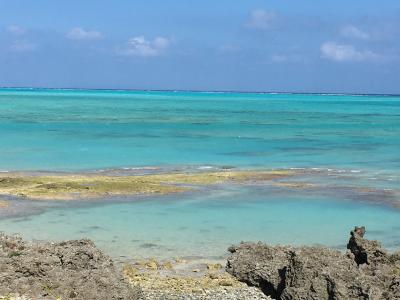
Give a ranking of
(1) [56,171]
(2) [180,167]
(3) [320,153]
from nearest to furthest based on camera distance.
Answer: (1) [56,171], (2) [180,167], (3) [320,153]

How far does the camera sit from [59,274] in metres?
14.4

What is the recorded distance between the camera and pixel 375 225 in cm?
2783

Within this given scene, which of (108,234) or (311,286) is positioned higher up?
(311,286)

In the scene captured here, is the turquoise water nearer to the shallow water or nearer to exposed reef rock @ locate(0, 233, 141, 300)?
the shallow water

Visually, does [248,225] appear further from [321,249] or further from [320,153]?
[320,153]

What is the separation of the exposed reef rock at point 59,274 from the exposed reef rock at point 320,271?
324 centimetres

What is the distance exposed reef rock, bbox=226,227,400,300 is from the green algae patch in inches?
681

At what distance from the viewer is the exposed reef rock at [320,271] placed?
1382 cm

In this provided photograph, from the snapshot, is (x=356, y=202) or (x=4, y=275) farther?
(x=356, y=202)

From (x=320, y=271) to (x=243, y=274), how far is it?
275cm

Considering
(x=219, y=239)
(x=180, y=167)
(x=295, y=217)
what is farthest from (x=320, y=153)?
(x=219, y=239)

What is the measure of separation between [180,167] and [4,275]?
31305 millimetres


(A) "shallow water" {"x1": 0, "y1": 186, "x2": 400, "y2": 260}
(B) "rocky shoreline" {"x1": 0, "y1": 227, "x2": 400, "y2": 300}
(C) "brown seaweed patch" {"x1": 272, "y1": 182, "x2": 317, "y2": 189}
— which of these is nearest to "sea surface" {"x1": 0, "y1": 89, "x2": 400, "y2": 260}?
(A) "shallow water" {"x1": 0, "y1": 186, "x2": 400, "y2": 260}

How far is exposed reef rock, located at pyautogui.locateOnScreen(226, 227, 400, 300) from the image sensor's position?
13820 millimetres
